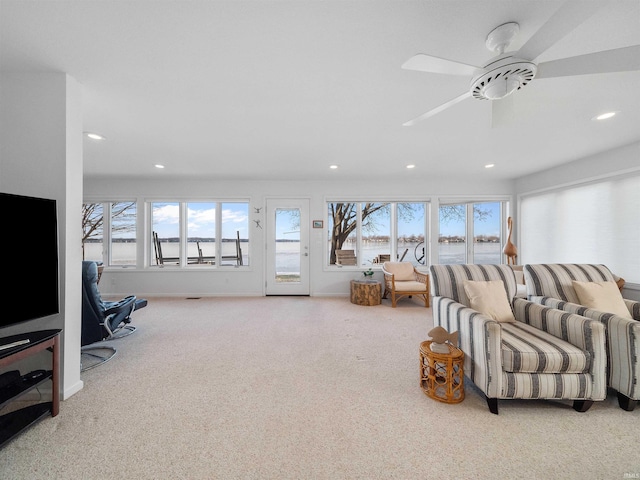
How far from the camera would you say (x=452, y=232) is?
18.9 ft

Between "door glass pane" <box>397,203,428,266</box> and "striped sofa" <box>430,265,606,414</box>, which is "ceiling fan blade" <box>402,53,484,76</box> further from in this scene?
"door glass pane" <box>397,203,428,266</box>

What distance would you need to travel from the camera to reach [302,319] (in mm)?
4008

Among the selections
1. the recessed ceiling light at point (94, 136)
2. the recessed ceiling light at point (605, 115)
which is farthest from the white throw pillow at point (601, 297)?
the recessed ceiling light at point (94, 136)

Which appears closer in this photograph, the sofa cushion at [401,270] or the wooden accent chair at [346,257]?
the sofa cushion at [401,270]

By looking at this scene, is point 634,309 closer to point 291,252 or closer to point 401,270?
point 401,270

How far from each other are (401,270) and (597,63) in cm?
422

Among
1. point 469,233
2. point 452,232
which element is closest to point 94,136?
point 452,232

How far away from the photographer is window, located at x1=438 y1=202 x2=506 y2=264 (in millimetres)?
5746

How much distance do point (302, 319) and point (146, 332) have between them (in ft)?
6.78

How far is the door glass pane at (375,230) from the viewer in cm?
579

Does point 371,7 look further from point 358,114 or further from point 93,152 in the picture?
point 93,152

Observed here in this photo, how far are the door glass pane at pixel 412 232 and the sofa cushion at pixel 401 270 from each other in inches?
21.7

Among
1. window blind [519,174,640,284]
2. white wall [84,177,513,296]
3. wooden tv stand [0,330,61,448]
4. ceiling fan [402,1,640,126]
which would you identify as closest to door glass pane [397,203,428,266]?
white wall [84,177,513,296]

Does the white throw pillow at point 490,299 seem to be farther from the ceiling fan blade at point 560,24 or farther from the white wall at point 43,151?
the white wall at point 43,151
